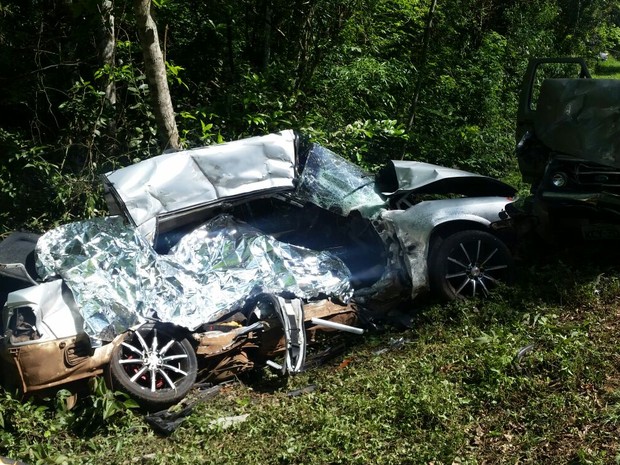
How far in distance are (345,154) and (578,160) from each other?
Answer: 3.57 meters

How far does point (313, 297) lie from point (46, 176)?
13.1 feet

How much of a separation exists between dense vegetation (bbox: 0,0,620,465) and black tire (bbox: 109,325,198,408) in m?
0.16

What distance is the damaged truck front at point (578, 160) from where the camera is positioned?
6.15 meters

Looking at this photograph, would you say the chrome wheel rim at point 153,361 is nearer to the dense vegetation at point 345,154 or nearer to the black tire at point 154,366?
the black tire at point 154,366

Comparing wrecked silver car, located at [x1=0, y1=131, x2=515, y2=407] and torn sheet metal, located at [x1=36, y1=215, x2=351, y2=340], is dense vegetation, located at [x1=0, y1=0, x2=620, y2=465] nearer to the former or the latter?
wrecked silver car, located at [x1=0, y1=131, x2=515, y2=407]

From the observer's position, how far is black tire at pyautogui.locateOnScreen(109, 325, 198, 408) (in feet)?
16.2

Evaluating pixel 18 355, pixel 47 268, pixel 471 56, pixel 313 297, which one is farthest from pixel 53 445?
pixel 471 56

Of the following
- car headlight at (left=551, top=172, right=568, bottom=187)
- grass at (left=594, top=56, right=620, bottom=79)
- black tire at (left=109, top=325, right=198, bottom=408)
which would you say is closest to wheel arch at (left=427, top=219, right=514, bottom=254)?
car headlight at (left=551, top=172, right=568, bottom=187)

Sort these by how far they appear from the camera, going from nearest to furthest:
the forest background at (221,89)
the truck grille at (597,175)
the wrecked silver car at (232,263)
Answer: the wrecked silver car at (232,263) < the truck grille at (597,175) < the forest background at (221,89)

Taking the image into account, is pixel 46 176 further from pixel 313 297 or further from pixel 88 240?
pixel 313 297

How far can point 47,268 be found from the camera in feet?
16.6

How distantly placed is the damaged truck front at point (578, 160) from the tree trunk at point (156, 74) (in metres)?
4.24

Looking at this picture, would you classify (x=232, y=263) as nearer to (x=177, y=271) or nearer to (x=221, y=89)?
(x=177, y=271)

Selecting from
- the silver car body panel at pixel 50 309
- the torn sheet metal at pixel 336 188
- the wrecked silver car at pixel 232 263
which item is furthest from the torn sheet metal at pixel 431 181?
the silver car body panel at pixel 50 309
